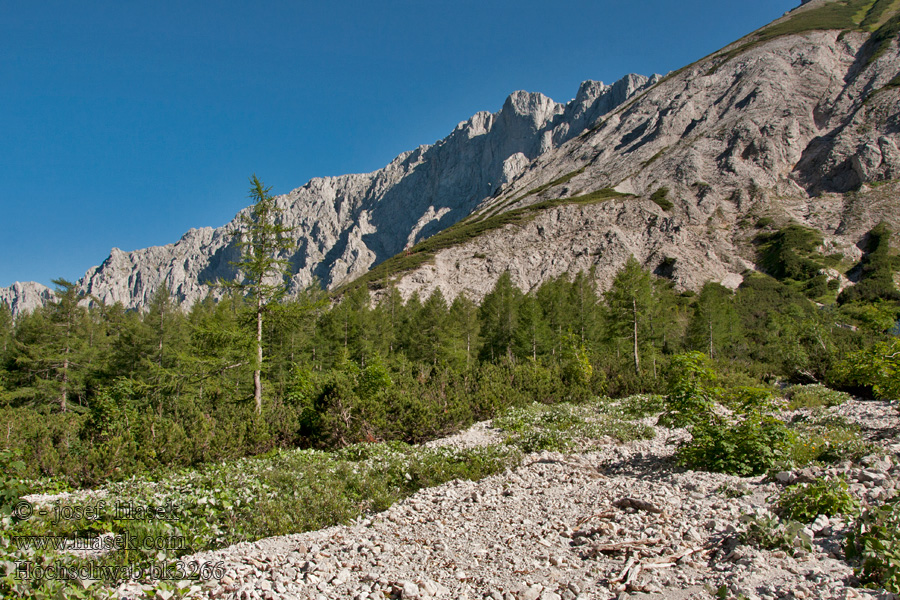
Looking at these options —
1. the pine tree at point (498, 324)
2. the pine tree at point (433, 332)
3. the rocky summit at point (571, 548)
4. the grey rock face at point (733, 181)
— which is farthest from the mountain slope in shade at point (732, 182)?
the rocky summit at point (571, 548)

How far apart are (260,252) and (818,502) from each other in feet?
45.3

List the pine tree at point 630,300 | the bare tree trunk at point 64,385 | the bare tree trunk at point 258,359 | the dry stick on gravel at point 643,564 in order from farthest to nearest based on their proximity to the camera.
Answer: the pine tree at point 630,300, the bare tree trunk at point 64,385, the bare tree trunk at point 258,359, the dry stick on gravel at point 643,564

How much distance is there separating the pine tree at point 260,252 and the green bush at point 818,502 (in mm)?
12691

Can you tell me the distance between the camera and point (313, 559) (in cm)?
470

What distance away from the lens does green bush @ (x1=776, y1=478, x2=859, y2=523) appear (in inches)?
176

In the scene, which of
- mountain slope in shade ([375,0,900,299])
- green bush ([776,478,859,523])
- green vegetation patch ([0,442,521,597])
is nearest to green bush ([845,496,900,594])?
green bush ([776,478,859,523])

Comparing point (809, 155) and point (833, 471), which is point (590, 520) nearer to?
point (833, 471)

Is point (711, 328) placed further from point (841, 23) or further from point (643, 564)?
point (841, 23)

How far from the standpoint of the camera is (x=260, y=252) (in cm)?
1355

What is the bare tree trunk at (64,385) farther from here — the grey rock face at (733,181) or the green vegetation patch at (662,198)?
the green vegetation patch at (662,198)

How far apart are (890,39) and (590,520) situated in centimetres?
11672

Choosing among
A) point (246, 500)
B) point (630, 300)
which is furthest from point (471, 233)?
point (246, 500)

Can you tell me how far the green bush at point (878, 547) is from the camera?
3094 mm

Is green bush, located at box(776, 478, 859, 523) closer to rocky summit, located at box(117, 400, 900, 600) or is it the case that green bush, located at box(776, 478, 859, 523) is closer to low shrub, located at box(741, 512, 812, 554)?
rocky summit, located at box(117, 400, 900, 600)
